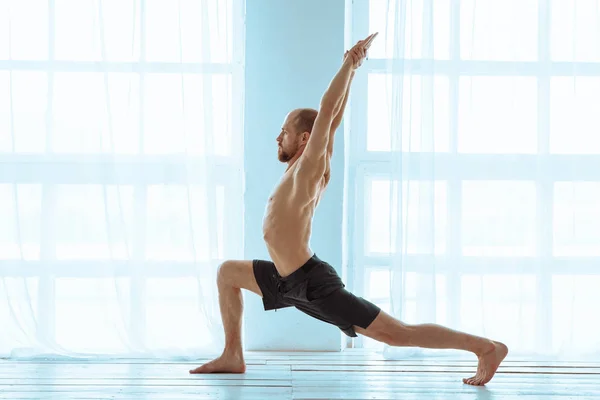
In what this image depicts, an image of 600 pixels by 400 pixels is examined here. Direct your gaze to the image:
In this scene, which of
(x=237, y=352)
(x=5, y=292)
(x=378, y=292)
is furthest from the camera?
(x=378, y=292)

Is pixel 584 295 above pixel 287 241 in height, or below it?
below

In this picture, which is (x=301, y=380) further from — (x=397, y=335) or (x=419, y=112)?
(x=419, y=112)

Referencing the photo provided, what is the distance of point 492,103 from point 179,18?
1.57 metres

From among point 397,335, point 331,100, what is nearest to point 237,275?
point 397,335

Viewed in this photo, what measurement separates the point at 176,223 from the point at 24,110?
899mm

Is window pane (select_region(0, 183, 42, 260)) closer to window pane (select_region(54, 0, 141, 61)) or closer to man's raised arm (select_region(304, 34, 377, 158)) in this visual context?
window pane (select_region(54, 0, 141, 61))

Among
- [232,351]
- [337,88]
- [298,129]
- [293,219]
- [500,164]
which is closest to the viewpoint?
[337,88]

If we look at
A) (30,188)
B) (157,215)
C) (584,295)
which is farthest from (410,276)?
(30,188)

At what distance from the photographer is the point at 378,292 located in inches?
142

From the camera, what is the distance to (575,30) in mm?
3518

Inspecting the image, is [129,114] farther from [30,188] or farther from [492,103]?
[492,103]

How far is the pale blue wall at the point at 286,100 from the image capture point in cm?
349

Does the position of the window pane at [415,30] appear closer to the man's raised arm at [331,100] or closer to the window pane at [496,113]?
the window pane at [496,113]

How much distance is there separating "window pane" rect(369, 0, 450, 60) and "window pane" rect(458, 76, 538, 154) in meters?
0.23
